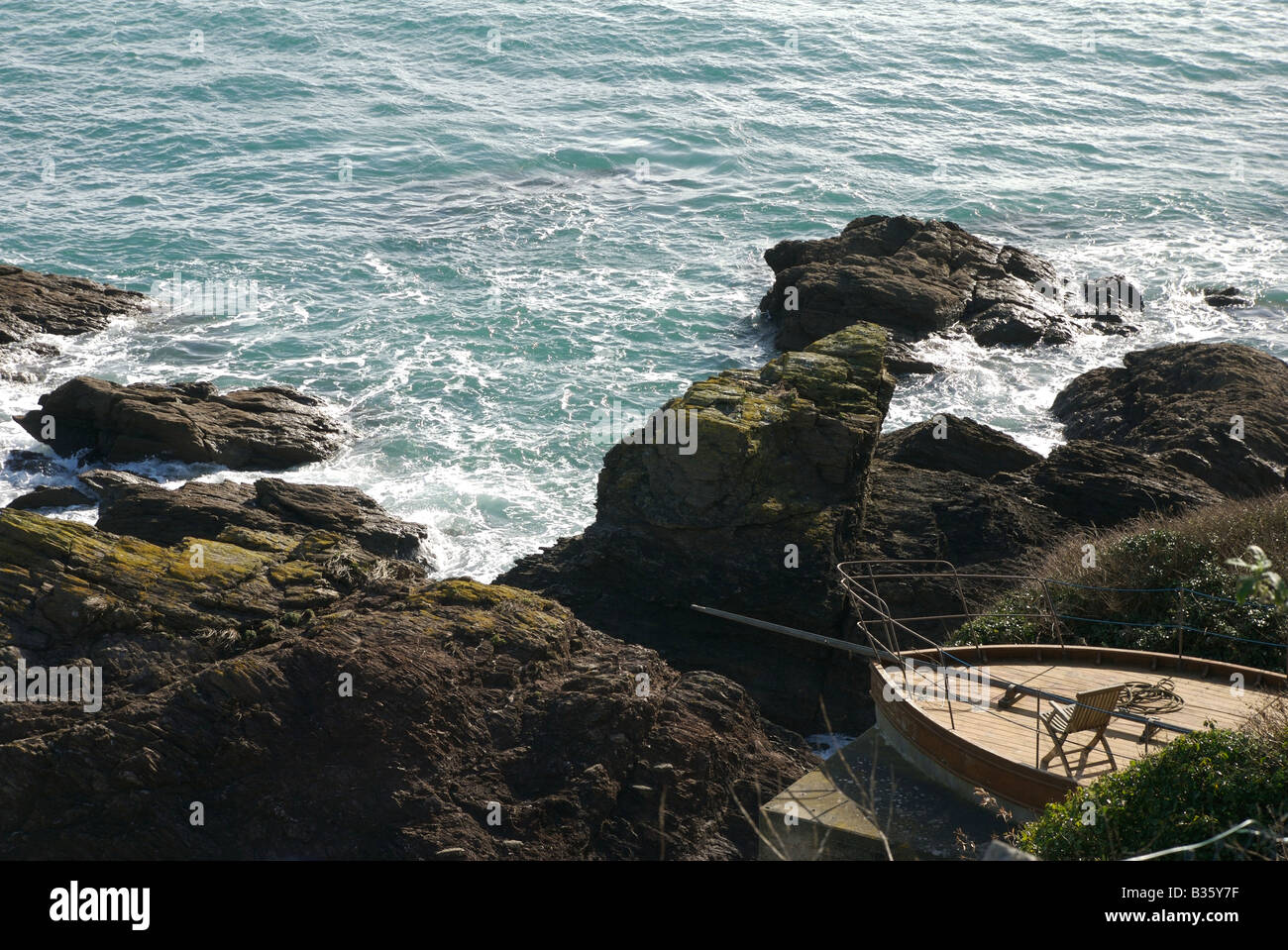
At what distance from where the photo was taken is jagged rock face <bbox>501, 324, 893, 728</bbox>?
16781mm

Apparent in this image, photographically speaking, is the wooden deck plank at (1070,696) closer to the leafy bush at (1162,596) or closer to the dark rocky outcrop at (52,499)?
the leafy bush at (1162,596)

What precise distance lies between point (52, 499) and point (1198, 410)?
2259 cm

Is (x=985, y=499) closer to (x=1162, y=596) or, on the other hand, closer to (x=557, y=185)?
(x=1162, y=596)

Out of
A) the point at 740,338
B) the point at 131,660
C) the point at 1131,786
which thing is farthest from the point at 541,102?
the point at 1131,786

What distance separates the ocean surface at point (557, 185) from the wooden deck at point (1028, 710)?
11335 mm

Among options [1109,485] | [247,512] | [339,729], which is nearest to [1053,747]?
[339,729]

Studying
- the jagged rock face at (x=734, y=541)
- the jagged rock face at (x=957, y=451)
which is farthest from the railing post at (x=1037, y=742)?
the jagged rock face at (x=957, y=451)

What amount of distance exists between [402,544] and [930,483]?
9.64 meters

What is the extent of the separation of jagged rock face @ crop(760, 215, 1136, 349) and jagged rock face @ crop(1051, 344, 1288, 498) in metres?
3.93

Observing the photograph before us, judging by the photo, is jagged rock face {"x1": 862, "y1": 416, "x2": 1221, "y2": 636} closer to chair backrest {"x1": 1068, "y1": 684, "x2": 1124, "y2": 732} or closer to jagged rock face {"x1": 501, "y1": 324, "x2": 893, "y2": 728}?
jagged rock face {"x1": 501, "y1": 324, "x2": 893, "y2": 728}

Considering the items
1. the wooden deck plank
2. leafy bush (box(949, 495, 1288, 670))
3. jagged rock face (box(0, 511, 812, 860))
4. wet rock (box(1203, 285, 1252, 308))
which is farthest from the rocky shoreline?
wet rock (box(1203, 285, 1252, 308))

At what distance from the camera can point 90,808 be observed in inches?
450

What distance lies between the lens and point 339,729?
40.4 ft

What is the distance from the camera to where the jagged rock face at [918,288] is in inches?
1144
